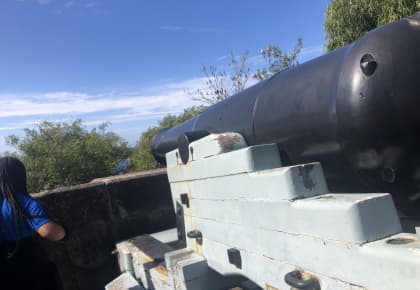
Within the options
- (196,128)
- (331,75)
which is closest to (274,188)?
(331,75)

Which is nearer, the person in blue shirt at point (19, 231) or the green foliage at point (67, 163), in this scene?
the person in blue shirt at point (19, 231)

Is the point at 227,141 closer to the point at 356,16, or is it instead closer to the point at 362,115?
the point at 362,115

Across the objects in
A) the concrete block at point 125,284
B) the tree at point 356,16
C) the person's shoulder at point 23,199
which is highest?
the tree at point 356,16

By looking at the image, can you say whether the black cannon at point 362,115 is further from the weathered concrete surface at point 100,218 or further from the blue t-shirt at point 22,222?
the weathered concrete surface at point 100,218

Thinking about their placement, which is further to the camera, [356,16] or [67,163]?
[67,163]

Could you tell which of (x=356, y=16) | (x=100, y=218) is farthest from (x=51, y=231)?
(x=356, y=16)

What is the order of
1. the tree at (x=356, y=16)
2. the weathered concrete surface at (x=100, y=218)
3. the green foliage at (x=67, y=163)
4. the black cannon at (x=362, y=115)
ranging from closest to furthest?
the black cannon at (x=362, y=115) < the weathered concrete surface at (x=100, y=218) < the tree at (x=356, y=16) < the green foliage at (x=67, y=163)

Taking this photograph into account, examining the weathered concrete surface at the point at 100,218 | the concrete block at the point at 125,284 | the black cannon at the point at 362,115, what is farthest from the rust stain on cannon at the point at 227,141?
the weathered concrete surface at the point at 100,218

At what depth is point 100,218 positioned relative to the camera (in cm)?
421

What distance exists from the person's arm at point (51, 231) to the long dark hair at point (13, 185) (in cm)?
13

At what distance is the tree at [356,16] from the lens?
6.97 m

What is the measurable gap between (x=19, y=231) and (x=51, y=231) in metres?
0.21

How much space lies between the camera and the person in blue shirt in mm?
2240

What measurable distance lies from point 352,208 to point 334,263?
0.81ft
